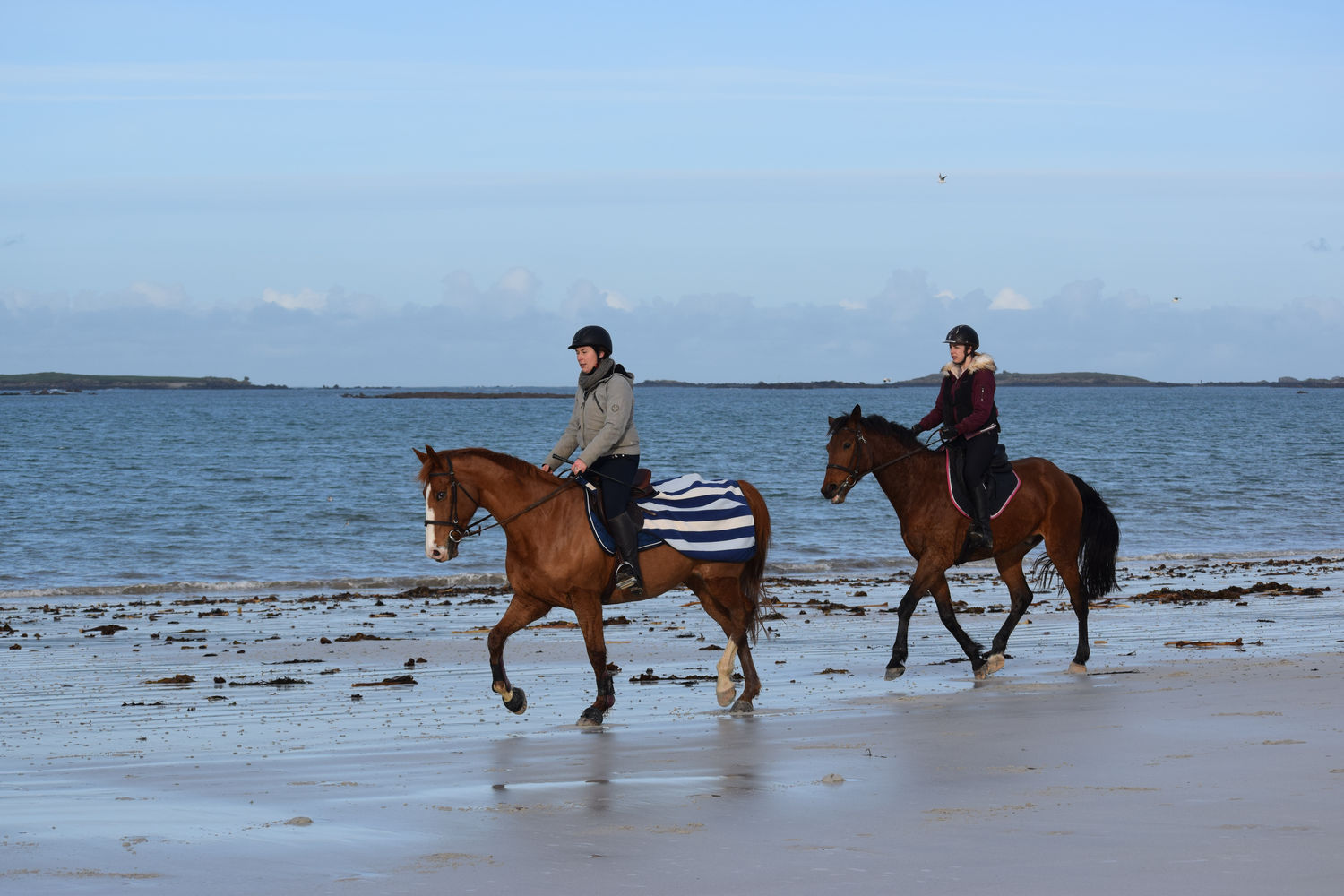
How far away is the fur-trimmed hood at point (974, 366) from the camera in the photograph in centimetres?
1116

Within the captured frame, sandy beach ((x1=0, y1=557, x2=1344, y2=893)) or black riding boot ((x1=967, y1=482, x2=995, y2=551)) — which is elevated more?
black riding boot ((x1=967, y1=482, x2=995, y2=551))

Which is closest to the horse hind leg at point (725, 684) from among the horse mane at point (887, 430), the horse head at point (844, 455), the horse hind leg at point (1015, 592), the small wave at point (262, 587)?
the horse head at point (844, 455)

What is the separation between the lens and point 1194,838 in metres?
5.31

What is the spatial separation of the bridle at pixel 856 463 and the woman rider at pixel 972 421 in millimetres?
309

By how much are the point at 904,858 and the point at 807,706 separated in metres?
4.31

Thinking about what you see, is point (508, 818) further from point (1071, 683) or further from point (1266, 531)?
point (1266, 531)

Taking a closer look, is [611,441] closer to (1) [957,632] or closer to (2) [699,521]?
(2) [699,521]

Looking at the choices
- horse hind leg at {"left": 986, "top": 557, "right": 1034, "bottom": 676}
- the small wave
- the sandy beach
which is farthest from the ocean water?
horse hind leg at {"left": 986, "top": 557, "right": 1034, "bottom": 676}

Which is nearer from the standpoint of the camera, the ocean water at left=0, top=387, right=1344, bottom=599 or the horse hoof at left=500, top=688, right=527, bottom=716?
the horse hoof at left=500, top=688, right=527, bottom=716

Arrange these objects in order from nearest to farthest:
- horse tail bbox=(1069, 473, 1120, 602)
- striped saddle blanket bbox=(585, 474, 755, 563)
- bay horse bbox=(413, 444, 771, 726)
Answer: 1. bay horse bbox=(413, 444, 771, 726)
2. striped saddle blanket bbox=(585, 474, 755, 563)
3. horse tail bbox=(1069, 473, 1120, 602)

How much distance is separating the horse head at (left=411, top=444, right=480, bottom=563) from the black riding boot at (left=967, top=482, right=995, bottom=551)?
13.9 feet

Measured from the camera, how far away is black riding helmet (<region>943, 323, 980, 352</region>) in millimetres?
11195

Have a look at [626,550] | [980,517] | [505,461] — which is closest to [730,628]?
[626,550]

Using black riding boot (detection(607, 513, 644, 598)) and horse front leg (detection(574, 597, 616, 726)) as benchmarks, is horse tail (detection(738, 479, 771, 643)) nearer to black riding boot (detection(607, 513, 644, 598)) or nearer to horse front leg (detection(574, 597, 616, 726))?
black riding boot (detection(607, 513, 644, 598))
